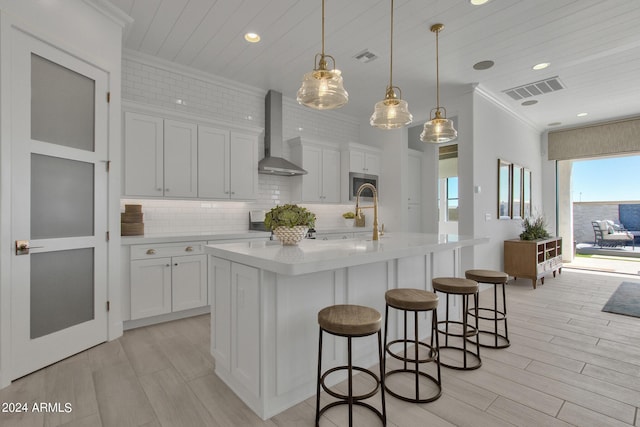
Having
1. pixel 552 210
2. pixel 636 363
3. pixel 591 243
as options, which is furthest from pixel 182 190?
pixel 591 243

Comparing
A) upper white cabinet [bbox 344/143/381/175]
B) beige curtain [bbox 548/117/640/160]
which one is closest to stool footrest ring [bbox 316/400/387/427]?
upper white cabinet [bbox 344/143/381/175]

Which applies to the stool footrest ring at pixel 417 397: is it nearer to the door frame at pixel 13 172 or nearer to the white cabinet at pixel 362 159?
the door frame at pixel 13 172

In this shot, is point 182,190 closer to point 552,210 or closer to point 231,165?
point 231,165

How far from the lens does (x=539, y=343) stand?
286 centimetres

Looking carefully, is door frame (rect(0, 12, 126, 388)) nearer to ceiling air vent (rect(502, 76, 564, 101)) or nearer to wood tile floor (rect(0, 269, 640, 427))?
wood tile floor (rect(0, 269, 640, 427))

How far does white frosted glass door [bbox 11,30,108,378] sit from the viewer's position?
2287 millimetres

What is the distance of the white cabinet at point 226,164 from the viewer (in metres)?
3.97

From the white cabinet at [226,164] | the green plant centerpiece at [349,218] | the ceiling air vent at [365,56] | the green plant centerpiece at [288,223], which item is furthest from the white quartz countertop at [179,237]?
the ceiling air vent at [365,56]

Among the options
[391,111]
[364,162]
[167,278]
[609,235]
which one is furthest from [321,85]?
[609,235]

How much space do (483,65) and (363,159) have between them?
233 cm

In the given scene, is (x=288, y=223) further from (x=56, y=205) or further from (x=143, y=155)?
(x=143, y=155)

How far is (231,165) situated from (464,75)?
11.5 ft

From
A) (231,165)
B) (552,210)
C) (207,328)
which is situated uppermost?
(231,165)

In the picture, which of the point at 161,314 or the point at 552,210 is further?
the point at 552,210
